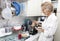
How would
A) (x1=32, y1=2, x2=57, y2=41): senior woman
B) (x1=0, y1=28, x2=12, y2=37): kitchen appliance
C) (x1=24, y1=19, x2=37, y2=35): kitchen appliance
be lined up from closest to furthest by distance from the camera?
(x1=0, y1=28, x2=12, y2=37): kitchen appliance → (x1=32, y1=2, x2=57, y2=41): senior woman → (x1=24, y1=19, x2=37, y2=35): kitchen appliance

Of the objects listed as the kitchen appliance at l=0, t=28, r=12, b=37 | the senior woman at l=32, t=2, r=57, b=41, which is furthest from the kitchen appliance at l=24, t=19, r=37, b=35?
the kitchen appliance at l=0, t=28, r=12, b=37

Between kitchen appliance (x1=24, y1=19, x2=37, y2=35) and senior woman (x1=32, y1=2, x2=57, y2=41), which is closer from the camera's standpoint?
senior woman (x1=32, y1=2, x2=57, y2=41)

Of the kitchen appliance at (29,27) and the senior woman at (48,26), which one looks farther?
the kitchen appliance at (29,27)

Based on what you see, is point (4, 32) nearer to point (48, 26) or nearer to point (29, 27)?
point (29, 27)

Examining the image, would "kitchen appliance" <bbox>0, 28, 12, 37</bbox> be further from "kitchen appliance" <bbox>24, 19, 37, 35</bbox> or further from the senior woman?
the senior woman

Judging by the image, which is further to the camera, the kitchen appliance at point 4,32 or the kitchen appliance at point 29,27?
the kitchen appliance at point 29,27

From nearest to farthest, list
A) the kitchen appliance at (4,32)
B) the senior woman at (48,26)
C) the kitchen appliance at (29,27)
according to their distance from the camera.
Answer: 1. the kitchen appliance at (4,32)
2. the senior woman at (48,26)
3. the kitchen appliance at (29,27)

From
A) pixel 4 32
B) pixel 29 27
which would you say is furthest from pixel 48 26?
pixel 4 32

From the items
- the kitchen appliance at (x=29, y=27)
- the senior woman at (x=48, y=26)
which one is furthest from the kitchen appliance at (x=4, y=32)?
the senior woman at (x=48, y=26)

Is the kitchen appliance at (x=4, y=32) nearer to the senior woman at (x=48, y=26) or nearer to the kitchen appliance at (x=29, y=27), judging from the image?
the kitchen appliance at (x=29, y=27)

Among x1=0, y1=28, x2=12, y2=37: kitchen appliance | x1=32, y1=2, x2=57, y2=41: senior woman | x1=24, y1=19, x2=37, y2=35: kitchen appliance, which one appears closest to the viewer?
x1=0, y1=28, x2=12, y2=37: kitchen appliance

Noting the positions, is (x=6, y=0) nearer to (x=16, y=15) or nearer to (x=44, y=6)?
(x=16, y=15)

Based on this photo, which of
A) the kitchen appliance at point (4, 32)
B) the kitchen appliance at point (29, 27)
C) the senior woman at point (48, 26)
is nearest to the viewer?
the kitchen appliance at point (4, 32)

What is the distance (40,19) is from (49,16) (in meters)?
0.55
